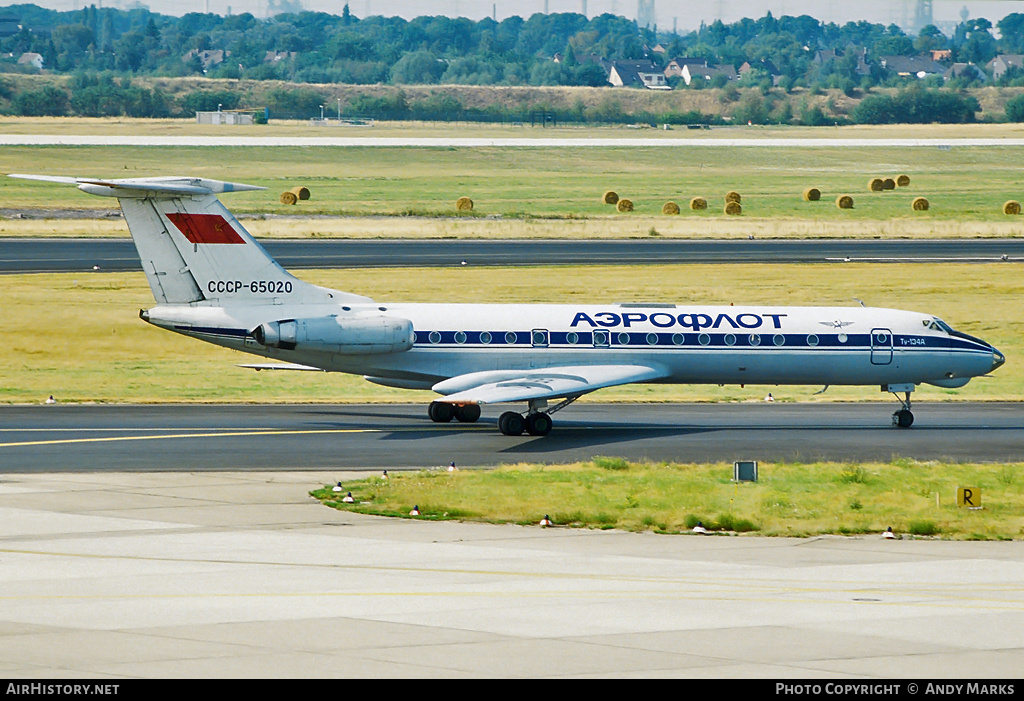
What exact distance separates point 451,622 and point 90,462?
1638cm

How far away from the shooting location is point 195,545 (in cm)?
2209

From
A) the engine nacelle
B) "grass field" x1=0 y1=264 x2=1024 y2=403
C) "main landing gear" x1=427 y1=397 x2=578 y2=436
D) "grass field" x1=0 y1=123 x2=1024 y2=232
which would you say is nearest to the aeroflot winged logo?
the engine nacelle

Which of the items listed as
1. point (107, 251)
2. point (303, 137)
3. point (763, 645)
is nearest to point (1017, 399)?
point (763, 645)

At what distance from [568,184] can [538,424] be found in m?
92.2

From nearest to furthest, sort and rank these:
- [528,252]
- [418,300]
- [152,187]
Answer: [152,187] → [418,300] → [528,252]

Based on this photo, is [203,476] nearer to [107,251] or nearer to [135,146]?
[107,251]

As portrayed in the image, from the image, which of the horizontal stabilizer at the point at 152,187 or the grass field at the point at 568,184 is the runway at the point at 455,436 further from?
the grass field at the point at 568,184

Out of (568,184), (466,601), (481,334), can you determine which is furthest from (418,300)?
(568,184)

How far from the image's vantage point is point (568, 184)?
126m

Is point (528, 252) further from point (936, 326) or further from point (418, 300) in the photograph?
point (936, 326)

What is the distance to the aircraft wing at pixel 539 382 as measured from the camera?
3472 centimetres

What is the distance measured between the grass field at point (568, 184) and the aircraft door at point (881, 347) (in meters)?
44.1

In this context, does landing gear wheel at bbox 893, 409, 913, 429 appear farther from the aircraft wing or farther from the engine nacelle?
the engine nacelle

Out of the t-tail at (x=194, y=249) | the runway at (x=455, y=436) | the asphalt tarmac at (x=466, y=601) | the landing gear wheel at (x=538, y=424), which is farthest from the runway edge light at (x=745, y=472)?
the t-tail at (x=194, y=249)
